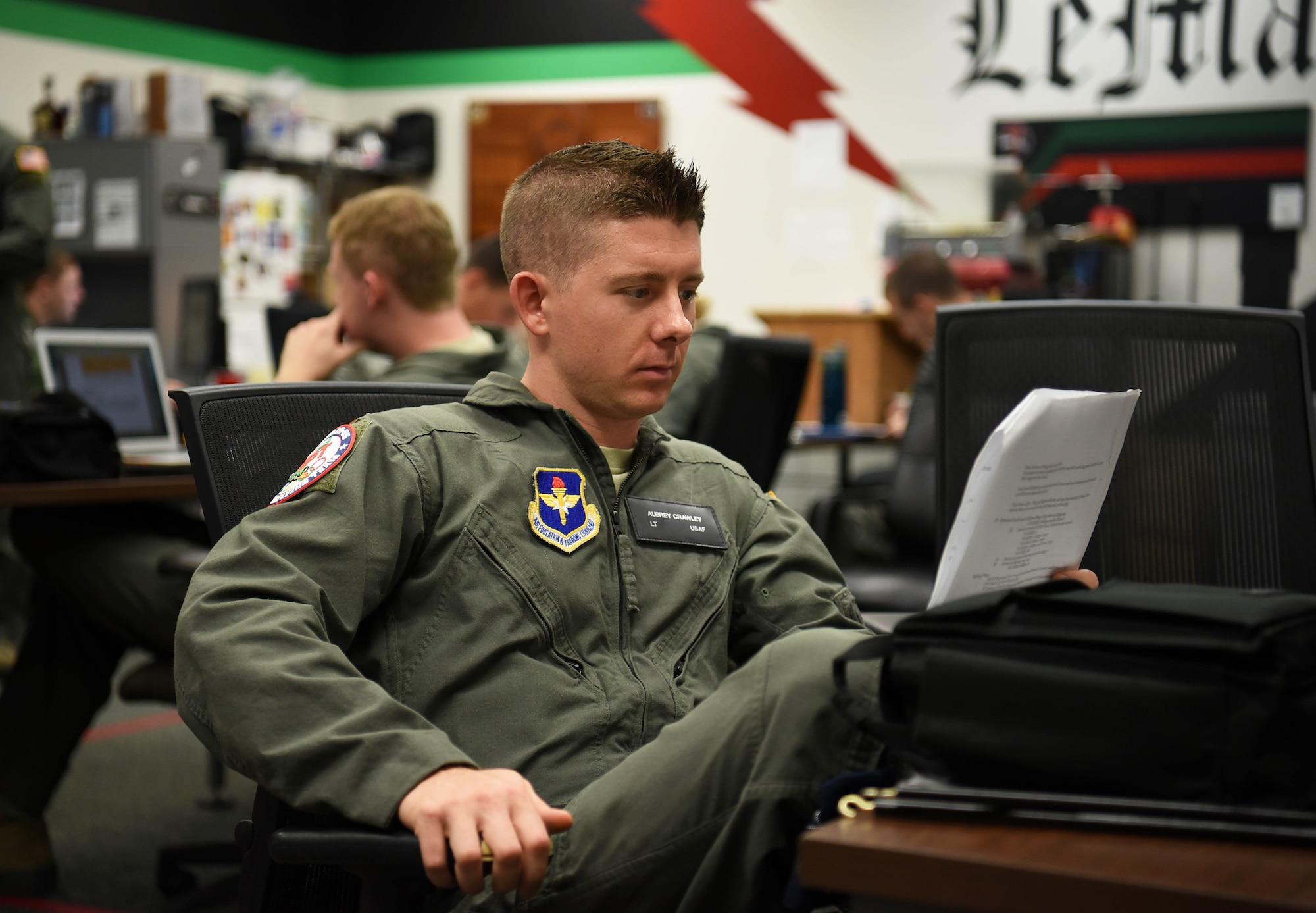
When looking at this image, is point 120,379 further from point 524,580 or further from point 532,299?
point 524,580

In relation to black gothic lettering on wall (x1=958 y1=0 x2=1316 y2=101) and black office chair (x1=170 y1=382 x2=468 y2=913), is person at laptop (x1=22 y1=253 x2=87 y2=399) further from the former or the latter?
black gothic lettering on wall (x1=958 y1=0 x2=1316 y2=101)

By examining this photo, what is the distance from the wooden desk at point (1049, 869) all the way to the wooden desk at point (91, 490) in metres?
1.69

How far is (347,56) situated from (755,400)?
269 inches

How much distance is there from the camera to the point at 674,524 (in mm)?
1298

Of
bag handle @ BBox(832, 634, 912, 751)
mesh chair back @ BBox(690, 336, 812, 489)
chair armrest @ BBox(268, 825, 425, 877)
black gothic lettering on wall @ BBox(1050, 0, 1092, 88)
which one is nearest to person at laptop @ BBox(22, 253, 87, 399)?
mesh chair back @ BBox(690, 336, 812, 489)

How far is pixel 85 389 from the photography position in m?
3.20

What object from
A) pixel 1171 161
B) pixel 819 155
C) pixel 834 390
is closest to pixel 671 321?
pixel 834 390

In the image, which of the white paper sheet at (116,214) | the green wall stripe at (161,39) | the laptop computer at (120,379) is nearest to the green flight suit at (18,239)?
the laptop computer at (120,379)

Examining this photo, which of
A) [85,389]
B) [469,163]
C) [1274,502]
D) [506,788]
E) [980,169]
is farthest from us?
[469,163]

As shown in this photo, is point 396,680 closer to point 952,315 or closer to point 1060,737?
point 1060,737

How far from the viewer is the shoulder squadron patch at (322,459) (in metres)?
1.12

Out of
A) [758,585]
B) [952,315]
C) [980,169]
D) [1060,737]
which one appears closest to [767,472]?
[952,315]

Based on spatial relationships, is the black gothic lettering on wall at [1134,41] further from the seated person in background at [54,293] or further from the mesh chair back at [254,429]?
the mesh chair back at [254,429]

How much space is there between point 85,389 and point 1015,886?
10.0ft
